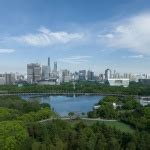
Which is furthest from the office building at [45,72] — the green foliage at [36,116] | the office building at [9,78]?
the green foliage at [36,116]

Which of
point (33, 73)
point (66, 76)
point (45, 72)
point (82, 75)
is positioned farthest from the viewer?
point (82, 75)

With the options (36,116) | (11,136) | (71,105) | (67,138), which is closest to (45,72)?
(71,105)

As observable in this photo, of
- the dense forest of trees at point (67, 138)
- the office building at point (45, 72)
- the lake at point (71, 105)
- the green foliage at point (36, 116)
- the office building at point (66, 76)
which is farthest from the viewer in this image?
the office building at point (45, 72)

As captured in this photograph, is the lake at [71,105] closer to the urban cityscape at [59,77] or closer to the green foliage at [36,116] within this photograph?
the green foliage at [36,116]

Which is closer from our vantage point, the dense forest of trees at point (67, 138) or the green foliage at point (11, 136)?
the dense forest of trees at point (67, 138)

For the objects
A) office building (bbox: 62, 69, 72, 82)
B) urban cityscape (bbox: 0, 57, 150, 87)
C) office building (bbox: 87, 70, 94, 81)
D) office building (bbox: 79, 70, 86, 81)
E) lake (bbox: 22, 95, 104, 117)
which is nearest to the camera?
lake (bbox: 22, 95, 104, 117)

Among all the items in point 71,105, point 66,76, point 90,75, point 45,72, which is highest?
point 45,72

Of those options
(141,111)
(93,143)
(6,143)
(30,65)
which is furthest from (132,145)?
(30,65)

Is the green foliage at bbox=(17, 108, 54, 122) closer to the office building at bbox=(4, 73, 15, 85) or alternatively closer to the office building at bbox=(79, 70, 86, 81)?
the office building at bbox=(4, 73, 15, 85)

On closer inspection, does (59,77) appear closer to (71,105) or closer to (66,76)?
(66,76)

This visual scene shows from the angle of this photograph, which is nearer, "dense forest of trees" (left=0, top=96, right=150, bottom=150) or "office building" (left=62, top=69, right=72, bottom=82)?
"dense forest of trees" (left=0, top=96, right=150, bottom=150)

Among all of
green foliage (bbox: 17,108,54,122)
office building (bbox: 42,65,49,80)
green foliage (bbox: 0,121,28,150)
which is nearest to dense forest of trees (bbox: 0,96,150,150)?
green foliage (bbox: 0,121,28,150)
